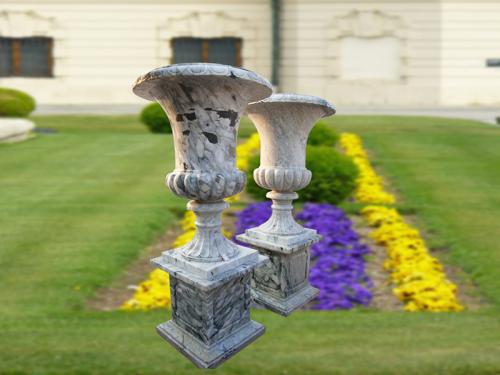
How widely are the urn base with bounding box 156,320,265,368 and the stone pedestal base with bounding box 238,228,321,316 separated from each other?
0.57m

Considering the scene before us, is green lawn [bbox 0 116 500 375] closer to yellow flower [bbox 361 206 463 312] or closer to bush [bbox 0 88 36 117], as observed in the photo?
yellow flower [bbox 361 206 463 312]

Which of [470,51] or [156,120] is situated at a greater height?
[470,51]

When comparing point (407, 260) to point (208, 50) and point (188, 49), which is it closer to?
point (208, 50)

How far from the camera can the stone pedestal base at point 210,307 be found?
249 cm

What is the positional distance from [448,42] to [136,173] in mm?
15587

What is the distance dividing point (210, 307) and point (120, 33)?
62.9 feet

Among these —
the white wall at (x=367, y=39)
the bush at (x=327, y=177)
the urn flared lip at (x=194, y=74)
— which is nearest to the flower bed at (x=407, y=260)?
the bush at (x=327, y=177)

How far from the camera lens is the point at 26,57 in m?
19.8

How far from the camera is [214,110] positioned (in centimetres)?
236

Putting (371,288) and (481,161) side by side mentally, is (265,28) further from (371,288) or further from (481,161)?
(371,288)

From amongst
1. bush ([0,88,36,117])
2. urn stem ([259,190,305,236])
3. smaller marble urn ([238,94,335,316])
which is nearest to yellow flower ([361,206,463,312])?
smaller marble urn ([238,94,335,316])

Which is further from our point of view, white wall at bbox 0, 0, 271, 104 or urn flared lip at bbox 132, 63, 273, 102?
white wall at bbox 0, 0, 271, 104

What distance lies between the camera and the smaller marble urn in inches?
121

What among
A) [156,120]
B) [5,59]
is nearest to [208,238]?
[156,120]
